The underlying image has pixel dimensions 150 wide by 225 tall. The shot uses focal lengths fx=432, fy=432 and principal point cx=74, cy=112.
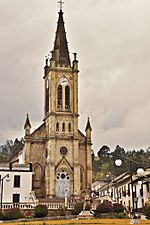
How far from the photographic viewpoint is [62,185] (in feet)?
258

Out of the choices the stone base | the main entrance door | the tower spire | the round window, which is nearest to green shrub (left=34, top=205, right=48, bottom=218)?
the stone base

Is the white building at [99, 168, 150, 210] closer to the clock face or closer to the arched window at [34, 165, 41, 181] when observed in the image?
the arched window at [34, 165, 41, 181]

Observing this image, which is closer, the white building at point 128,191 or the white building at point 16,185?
the white building at point 128,191

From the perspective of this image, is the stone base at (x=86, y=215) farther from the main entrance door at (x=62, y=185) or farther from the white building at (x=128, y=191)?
the main entrance door at (x=62, y=185)

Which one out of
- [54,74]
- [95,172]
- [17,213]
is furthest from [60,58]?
[95,172]

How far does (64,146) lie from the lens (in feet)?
267

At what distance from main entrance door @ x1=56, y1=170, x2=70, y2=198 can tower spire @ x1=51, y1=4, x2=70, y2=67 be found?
874 inches

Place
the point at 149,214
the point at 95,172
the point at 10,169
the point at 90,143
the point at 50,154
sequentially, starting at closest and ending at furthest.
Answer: the point at 149,214 < the point at 10,169 < the point at 50,154 < the point at 90,143 < the point at 95,172

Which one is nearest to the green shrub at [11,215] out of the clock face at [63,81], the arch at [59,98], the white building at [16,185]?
the white building at [16,185]

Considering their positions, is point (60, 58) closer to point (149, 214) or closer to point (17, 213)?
point (17, 213)

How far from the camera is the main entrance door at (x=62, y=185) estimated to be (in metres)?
78.7

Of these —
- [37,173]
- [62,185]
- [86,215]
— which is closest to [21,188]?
[37,173]

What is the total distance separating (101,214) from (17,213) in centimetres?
907

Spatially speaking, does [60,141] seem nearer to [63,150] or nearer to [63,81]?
[63,150]
